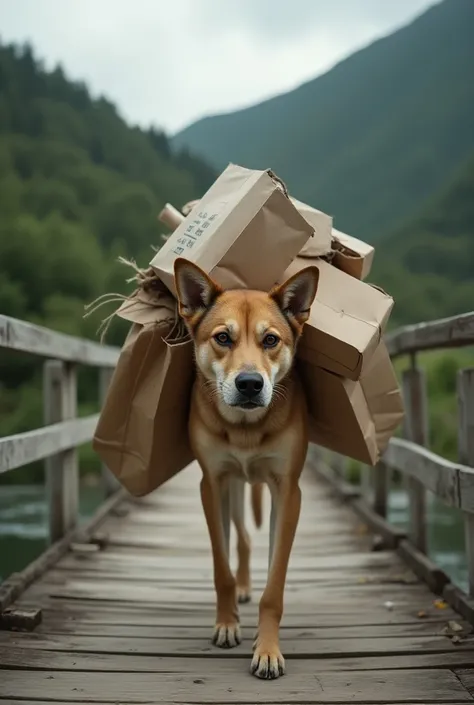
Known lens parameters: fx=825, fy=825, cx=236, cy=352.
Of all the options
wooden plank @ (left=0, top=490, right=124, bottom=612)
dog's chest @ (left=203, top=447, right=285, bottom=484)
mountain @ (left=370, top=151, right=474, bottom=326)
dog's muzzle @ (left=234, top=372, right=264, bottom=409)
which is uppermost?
mountain @ (left=370, top=151, right=474, bottom=326)

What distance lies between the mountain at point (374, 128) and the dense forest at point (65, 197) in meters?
9.47

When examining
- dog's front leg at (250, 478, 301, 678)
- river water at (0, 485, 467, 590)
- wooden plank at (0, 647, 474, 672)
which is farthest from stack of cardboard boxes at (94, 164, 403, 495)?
river water at (0, 485, 467, 590)

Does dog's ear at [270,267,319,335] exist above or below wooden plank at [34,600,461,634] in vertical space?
above

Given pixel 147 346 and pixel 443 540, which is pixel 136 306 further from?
pixel 443 540

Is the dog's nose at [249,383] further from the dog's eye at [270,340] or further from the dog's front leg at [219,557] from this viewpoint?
the dog's front leg at [219,557]

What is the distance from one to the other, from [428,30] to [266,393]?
9901cm

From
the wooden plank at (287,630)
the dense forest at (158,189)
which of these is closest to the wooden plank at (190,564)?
the wooden plank at (287,630)

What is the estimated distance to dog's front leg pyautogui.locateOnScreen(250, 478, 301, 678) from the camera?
8.07ft


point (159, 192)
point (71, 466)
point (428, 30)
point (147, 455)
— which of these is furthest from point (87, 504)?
point (428, 30)

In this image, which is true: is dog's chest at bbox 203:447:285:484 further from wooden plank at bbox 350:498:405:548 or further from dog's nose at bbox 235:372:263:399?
wooden plank at bbox 350:498:405:548

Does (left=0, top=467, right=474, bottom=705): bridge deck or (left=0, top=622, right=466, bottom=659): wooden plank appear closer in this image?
(left=0, top=467, right=474, bottom=705): bridge deck

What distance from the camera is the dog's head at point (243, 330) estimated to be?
250cm

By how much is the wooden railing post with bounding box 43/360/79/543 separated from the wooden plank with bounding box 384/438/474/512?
1689 mm

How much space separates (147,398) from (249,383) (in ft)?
2.00
